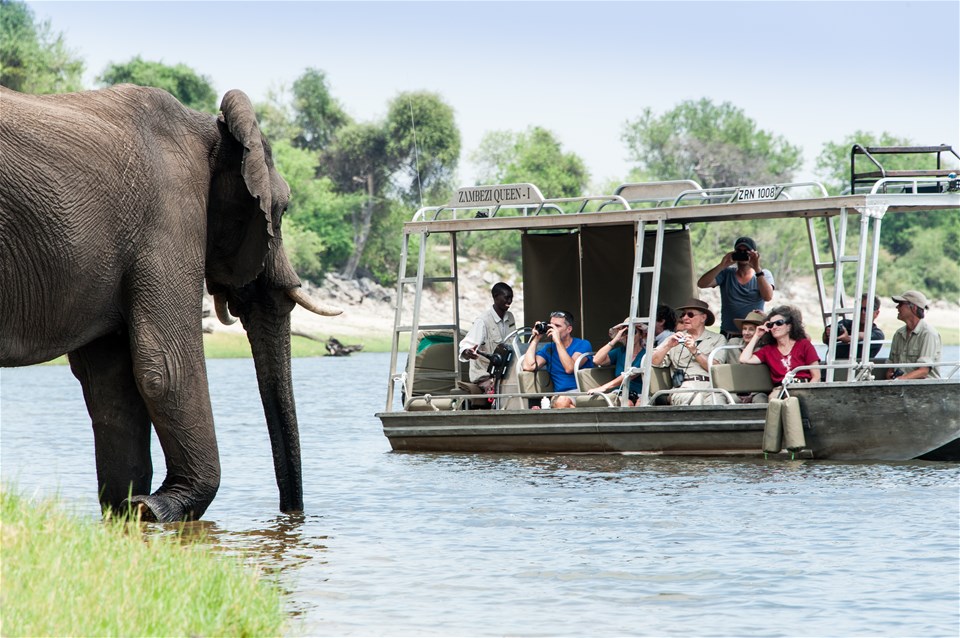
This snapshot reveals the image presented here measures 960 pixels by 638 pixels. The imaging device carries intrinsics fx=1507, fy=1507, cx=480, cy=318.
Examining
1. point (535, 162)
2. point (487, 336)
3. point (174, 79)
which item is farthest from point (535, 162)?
point (487, 336)

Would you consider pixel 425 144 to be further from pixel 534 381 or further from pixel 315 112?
pixel 534 381

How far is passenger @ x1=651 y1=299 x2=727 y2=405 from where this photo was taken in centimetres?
1461

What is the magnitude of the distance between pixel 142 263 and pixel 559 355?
7379 mm

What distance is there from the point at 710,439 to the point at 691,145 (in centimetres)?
7914

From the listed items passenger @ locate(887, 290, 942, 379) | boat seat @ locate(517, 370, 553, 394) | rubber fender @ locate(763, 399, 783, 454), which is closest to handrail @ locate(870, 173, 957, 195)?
passenger @ locate(887, 290, 942, 379)

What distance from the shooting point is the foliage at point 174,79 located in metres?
69.8

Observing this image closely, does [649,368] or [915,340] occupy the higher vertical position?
[915,340]

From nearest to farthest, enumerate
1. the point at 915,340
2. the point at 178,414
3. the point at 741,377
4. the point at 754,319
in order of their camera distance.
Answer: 1. the point at 178,414
2. the point at 741,377
3. the point at 754,319
4. the point at 915,340

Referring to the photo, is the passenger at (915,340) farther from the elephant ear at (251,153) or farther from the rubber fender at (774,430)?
the elephant ear at (251,153)

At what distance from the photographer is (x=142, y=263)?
27.9 ft

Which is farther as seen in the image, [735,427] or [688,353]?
[688,353]

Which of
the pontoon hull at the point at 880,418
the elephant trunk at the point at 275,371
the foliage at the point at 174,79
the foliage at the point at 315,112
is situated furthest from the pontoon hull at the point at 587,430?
the foliage at the point at 315,112

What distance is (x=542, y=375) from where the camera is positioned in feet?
51.1

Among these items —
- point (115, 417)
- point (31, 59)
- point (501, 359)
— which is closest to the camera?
point (115, 417)
